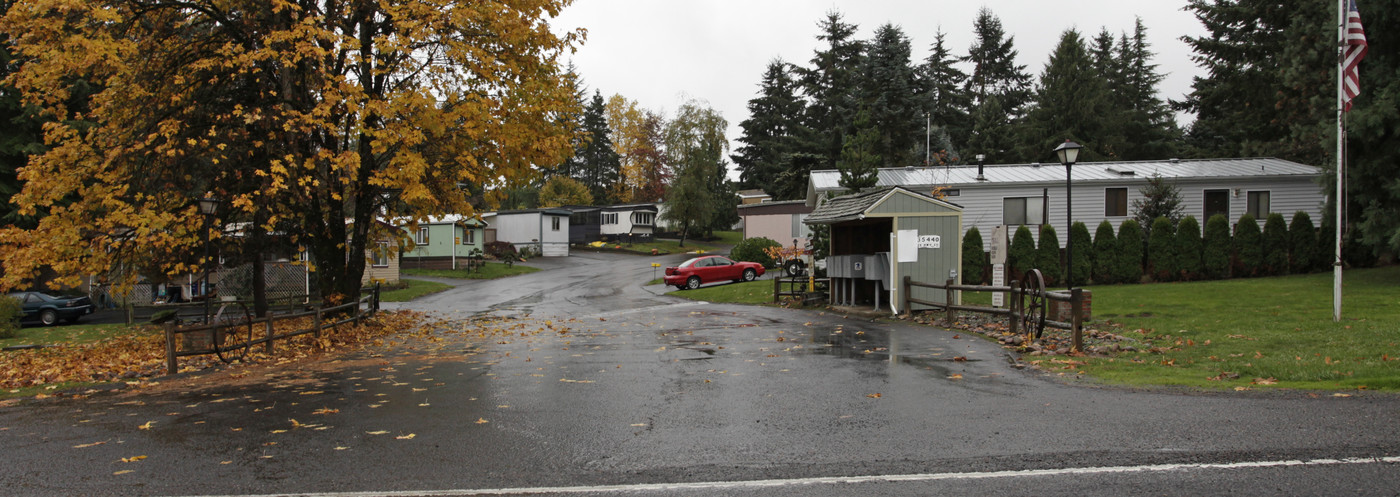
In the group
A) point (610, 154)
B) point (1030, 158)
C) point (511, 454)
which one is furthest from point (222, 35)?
point (610, 154)

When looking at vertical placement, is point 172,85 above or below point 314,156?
above

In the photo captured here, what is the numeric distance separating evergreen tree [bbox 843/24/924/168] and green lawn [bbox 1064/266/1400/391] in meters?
31.8

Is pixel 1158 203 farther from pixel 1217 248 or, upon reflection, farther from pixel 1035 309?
pixel 1035 309

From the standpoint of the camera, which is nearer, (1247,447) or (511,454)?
(1247,447)

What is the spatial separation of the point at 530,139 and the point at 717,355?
7.37m

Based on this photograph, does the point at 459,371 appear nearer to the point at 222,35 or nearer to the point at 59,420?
the point at 59,420

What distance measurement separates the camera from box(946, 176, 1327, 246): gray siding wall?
28984 millimetres

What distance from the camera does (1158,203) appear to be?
90.3ft

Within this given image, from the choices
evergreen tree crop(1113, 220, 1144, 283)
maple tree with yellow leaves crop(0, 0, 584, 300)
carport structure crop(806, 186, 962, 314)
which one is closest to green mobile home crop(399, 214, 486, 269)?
maple tree with yellow leaves crop(0, 0, 584, 300)

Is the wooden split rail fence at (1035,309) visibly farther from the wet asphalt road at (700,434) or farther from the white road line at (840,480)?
the white road line at (840,480)

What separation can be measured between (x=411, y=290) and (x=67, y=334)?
1332 centimetres

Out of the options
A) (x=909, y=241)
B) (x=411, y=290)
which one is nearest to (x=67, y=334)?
(x=411, y=290)

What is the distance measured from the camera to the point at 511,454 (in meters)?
6.16

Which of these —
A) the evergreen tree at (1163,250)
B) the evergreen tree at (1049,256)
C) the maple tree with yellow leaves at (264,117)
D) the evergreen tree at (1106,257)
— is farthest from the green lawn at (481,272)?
the evergreen tree at (1163,250)
